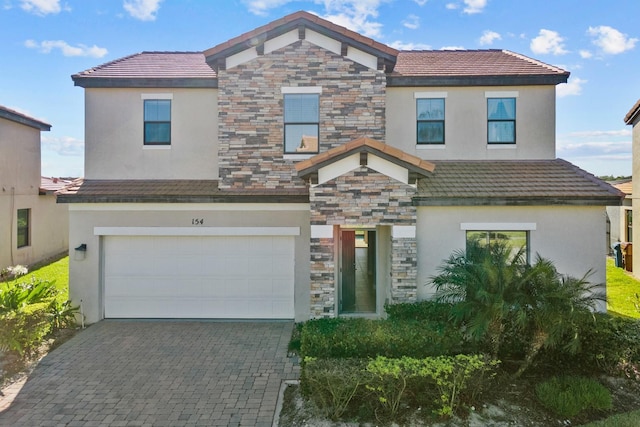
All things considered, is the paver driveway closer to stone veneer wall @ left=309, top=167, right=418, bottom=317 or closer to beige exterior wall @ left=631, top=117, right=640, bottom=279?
stone veneer wall @ left=309, top=167, right=418, bottom=317

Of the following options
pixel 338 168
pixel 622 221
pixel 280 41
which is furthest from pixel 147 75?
pixel 622 221

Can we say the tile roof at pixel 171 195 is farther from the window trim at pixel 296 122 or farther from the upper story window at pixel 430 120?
the upper story window at pixel 430 120

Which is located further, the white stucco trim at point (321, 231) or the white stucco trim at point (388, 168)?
the white stucco trim at point (321, 231)

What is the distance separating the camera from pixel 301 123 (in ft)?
37.9

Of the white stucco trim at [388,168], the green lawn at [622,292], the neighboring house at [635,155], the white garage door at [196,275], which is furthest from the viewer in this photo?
the neighboring house at [635,155]

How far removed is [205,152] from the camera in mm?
12211

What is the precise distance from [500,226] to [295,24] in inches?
309

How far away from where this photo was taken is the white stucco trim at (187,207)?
11164 millimetres

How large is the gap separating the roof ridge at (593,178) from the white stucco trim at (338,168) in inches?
257

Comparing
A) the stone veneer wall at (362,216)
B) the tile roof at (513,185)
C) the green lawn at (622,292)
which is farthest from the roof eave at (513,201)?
the green lawn at (622,292)

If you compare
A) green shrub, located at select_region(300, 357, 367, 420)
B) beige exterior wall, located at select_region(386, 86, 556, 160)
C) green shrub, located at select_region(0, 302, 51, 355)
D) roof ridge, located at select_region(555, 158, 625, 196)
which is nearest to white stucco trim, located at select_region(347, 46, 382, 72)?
beige exterior wall, located at select_region(386, 86, 556, 160)

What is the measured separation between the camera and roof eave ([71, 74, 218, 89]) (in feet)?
39.3

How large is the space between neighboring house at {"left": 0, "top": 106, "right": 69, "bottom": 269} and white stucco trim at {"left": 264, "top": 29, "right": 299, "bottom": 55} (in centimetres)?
1300

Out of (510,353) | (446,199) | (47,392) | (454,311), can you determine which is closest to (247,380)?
(47,392)
